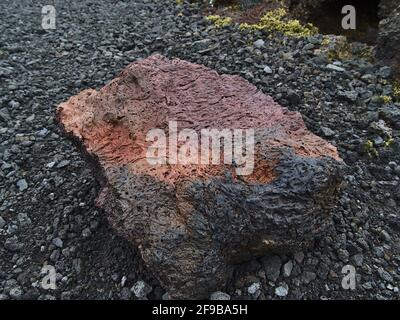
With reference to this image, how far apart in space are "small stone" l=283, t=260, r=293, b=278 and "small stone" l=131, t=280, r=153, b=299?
3.89 feet

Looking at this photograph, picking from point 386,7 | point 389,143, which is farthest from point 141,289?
point 386,7

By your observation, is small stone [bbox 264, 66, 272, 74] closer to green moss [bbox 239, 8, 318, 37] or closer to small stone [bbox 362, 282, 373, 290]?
green moss [bbox 239, 8, 318, 37]

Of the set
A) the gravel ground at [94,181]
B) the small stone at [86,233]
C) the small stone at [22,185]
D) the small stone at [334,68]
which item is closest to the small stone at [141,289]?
the gravel ground at [94,181]

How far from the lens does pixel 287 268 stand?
433 cm

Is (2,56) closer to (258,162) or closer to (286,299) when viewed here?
(258,162)

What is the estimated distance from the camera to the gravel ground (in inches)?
172

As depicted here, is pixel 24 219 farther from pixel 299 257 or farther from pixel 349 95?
pixel 349 95

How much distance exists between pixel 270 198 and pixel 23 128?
3927 millimetres

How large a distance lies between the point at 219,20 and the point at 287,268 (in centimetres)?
511

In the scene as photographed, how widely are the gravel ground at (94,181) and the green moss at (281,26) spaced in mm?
243

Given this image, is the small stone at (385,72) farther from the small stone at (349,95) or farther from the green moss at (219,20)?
the green moss at (219,20)

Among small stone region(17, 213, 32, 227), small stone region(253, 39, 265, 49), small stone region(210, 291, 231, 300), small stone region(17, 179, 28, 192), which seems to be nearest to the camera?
small stone region(210, 291, 231, 300)

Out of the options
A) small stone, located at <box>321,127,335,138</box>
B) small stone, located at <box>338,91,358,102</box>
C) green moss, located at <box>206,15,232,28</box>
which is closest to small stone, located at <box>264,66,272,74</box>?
small stone, located at <box>338,91,358,102</box>

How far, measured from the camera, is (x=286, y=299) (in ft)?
13.8
